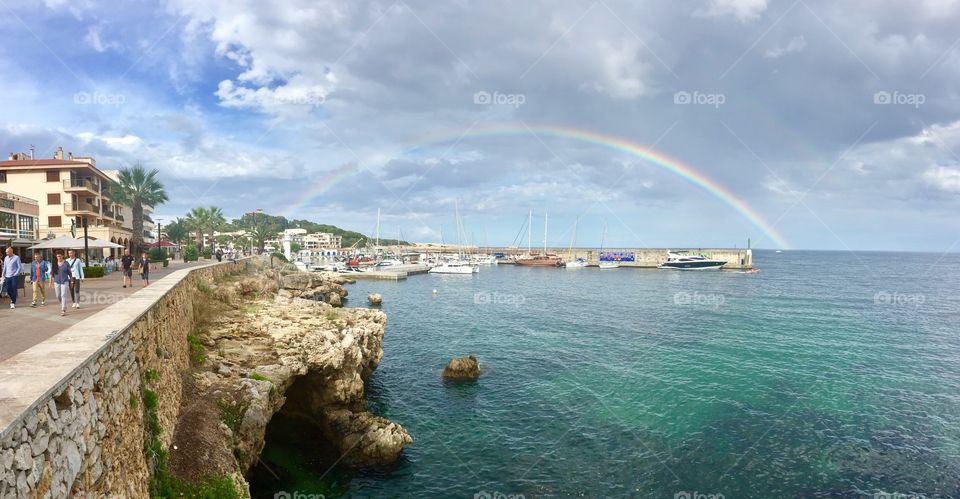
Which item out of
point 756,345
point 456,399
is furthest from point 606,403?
point 756,345

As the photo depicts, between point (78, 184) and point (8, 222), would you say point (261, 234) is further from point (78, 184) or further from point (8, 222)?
point (8, 222)

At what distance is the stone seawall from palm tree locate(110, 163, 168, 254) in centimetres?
4432

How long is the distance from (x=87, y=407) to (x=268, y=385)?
31.8 ft

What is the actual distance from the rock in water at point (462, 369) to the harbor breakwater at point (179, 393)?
14.8 feet

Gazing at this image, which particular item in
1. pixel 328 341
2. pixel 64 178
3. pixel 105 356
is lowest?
pixel 328 341

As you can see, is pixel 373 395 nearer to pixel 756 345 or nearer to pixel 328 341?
pixel 328 341

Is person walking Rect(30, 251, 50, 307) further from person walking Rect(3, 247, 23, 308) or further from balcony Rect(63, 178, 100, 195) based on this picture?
balcony Rect(63, 178, 100, 195)

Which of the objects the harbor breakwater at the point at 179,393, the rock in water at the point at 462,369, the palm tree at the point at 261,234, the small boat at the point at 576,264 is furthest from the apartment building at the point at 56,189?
the small boat at the point at 576,264

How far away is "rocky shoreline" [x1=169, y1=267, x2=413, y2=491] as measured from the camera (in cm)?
1235

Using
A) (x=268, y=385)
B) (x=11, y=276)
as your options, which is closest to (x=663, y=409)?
(x=268, y=385)

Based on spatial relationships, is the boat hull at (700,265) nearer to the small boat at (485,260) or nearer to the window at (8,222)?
the small boat at (485,260)

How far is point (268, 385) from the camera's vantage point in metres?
15.9

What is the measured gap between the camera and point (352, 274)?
3912 inches

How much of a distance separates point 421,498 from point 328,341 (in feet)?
28.5
